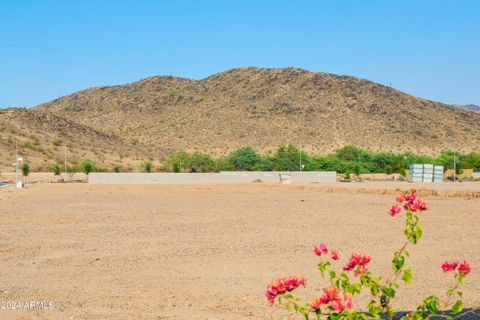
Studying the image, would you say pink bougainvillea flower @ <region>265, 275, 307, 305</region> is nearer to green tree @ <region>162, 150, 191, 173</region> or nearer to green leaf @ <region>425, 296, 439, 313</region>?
green leaf @ <region>425, 296, 439, 313</region>

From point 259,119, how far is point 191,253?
83.5 metres

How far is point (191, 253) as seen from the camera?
46.4ft

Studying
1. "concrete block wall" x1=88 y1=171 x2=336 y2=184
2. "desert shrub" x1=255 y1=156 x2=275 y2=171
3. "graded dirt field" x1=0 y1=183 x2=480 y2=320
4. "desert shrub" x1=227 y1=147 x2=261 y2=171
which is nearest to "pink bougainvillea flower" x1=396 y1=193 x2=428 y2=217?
"graded dirt field" x1=0 y1=183 x2=480 y2=320

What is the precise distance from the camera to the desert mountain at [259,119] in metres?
88.5

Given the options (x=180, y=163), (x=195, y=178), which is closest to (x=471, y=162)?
(x=180, y=163)

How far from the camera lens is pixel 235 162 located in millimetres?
70938

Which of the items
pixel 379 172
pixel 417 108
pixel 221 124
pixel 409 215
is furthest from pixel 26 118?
pixel 409 215

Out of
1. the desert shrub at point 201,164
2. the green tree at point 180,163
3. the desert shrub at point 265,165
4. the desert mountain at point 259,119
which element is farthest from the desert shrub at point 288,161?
the desert mountain at point 259,119

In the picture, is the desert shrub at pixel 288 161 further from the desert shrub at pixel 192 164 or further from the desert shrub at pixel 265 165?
the desert shrub at pixel 192 164

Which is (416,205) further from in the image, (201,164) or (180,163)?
(201,164)

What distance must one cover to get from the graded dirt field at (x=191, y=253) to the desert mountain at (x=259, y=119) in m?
54.1

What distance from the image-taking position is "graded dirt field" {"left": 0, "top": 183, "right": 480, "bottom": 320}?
30.9 feet

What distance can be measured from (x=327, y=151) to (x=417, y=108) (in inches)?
917

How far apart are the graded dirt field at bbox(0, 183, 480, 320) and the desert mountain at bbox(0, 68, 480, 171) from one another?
54090 millimetres
